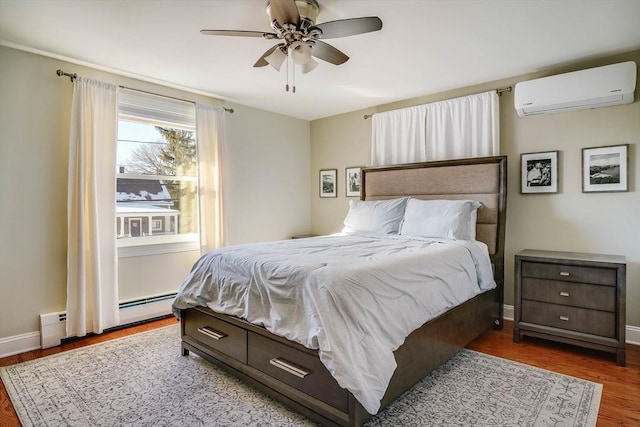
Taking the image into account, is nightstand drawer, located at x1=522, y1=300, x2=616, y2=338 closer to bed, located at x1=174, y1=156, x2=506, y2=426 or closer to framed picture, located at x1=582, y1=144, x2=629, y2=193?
bed, located at x1=174, y1=156, x2=506, y2=426

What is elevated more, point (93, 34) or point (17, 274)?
point (93, 34)

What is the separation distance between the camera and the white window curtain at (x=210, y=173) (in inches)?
154

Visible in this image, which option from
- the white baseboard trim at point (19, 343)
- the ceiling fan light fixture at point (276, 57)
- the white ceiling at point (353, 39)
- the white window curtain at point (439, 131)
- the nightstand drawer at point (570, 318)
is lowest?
the white baseboard trim at point (19, 343)

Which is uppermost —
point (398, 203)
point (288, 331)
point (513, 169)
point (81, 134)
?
point (81, 134)

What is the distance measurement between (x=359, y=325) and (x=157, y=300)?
280cm

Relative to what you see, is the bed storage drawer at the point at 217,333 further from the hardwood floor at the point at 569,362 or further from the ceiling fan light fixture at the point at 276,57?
the ceiling fan light fixture at the point at 276,57

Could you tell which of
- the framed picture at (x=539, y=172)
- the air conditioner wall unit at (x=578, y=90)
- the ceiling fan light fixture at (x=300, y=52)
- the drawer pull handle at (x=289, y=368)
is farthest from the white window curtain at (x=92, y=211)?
the framed picture at (x=539, y=172)

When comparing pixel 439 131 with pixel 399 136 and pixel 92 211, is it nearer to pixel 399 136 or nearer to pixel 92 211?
pixel 399 136

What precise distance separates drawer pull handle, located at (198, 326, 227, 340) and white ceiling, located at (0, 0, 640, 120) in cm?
217

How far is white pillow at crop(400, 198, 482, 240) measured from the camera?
3.12 m

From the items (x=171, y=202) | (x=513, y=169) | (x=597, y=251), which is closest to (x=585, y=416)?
(x=597, y=251)

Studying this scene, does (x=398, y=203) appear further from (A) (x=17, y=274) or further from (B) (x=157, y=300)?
(A) (x=17, y=274)

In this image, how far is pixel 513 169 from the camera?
11.4 ft

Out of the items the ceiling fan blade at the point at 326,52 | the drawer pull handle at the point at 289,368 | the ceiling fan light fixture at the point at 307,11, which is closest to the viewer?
the drawer pull handle at the point at 289,368
